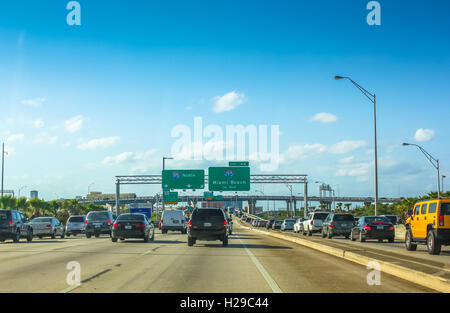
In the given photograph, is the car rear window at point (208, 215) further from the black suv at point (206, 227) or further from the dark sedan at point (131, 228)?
the dark sedan at point (131, 228)

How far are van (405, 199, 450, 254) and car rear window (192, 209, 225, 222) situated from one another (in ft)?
29.4

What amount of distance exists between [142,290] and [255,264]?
6.63 meters

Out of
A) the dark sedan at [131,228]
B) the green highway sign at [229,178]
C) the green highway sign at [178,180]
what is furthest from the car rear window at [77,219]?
the green highway sign at [229,178]

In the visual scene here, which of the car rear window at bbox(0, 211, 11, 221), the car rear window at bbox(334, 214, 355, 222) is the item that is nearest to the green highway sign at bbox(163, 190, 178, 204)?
the car rear window at bbox(334, 214, 355, 222)

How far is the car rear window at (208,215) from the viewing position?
26.7 m

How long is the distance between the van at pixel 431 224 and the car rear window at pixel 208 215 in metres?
8.96

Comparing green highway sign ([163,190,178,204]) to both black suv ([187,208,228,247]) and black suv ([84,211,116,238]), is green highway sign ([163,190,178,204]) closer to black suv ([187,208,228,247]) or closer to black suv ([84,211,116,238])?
black suv ([84,211,116,238])

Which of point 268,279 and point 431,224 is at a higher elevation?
point 431,224

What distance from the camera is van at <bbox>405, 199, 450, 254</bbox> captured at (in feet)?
69.6

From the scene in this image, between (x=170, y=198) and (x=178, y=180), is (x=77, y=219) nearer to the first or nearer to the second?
(x=178, y=180)

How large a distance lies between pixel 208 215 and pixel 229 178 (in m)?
40.4

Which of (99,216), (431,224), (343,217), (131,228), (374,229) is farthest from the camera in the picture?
(99,216)

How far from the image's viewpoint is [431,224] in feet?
71.9

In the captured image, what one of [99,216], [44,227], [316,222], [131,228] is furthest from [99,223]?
[316,222]
